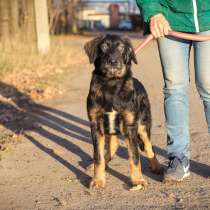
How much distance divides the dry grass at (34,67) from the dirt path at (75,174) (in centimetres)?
290

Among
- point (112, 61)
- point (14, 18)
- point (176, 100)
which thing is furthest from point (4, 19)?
point (112, 61)

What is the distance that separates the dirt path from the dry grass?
2900 mm

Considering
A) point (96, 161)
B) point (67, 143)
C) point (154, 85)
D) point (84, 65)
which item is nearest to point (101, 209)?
point (96, 161)

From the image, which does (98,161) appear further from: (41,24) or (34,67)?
(41,24)

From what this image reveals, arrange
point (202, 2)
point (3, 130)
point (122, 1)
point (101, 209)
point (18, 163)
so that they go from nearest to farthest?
point (101, 209), point (202, 2), point (18, 163), point (3, 130), point (122, 1)

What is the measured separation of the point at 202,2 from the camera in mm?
5477

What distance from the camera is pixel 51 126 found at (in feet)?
28.7

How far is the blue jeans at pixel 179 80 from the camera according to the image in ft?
18.2

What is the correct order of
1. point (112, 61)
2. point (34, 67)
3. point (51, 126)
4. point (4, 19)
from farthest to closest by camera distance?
point (4, 19), point (34, 67), point (51, 126), point (112, 61)

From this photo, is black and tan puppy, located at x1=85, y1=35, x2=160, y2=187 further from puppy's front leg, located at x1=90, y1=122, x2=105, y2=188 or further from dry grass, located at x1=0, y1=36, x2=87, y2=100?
dry grass, located at x1=0, y1=36, x2=87, y2=100

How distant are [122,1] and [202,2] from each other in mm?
46743

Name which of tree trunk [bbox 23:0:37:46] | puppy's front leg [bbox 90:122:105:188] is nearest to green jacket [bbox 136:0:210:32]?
puppy's front leg [bbox 90:122:105:188]

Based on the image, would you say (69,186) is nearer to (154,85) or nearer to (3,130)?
(3,130)

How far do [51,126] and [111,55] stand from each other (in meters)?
3.50
